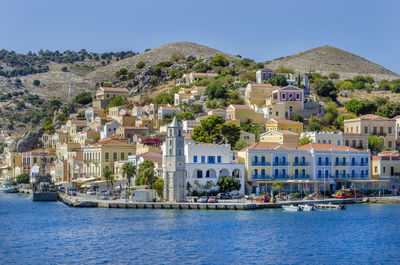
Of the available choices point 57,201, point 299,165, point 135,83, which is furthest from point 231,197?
point 135,83

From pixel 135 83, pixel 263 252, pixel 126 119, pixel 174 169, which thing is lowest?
pixel 263 252

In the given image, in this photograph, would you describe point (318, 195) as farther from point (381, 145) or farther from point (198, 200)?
point (381, 145)

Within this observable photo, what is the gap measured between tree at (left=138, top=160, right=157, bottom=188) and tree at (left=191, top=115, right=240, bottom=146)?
49.6 feet

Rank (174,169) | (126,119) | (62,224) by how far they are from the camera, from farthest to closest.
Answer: (126,119) → (174,169) → (62,224)

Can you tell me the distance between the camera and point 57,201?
73.7 metres

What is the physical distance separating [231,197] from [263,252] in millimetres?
23899

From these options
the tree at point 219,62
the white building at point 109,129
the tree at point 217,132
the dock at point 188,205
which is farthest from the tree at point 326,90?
the dock at point 188,205

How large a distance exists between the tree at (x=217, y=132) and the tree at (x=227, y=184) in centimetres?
1550

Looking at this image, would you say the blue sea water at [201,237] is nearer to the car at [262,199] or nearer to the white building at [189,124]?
the car at [262,199]

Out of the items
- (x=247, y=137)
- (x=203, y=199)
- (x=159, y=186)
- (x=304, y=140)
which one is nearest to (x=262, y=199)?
(x=203, y=199)

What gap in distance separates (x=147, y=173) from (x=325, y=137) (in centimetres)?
2712

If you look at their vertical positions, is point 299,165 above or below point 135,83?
below

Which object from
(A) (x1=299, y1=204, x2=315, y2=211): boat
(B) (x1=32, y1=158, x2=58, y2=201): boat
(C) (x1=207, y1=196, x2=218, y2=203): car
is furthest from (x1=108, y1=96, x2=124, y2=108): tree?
(A) (x1=299, y1=204, x2=315, y2=211): boat

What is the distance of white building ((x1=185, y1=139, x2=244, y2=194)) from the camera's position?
203 ft
